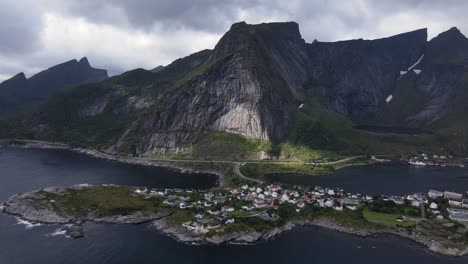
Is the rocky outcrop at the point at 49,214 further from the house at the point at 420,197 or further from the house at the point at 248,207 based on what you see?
the house at the point at 420,197

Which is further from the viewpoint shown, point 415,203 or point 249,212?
point 415,203

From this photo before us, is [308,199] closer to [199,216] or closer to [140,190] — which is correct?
[199,216]

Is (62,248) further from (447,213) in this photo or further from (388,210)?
(447,213)

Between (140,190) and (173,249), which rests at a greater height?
(140,190)

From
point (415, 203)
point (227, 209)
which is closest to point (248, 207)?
point (227, 209)

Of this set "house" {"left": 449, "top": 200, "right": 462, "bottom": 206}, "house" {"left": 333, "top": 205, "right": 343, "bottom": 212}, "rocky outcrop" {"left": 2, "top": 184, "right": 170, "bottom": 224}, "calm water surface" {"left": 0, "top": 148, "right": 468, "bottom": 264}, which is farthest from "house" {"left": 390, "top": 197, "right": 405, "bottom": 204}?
"rocky outcrop" {"left": 2, "top": 184, "right": 170, "bottom": 224}

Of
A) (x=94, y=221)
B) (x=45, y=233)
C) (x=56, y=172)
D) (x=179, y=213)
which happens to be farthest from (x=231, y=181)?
(x=56, y=172)

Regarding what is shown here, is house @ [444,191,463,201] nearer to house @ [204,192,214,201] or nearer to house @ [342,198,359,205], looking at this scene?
house @ [342,198,359,205]

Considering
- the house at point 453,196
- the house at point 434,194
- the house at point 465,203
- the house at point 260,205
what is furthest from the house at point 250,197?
the house at point 465,203
